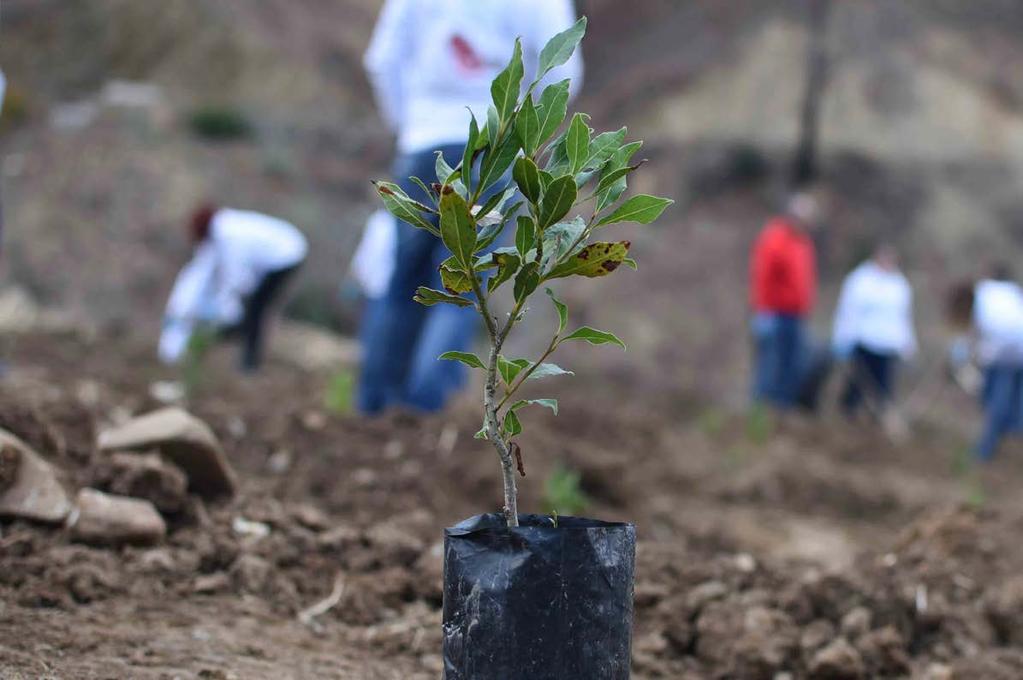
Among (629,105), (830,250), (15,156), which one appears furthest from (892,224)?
(15,156)

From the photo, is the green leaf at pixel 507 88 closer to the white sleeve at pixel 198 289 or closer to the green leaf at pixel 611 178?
the green leaf at pixel 611 178

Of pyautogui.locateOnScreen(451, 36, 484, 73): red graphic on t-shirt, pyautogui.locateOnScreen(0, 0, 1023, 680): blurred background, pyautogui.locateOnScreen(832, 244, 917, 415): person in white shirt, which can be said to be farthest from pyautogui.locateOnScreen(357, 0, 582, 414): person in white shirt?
pyautogui.locateOnScreen(832, 244, 917, 415): person in white shirt

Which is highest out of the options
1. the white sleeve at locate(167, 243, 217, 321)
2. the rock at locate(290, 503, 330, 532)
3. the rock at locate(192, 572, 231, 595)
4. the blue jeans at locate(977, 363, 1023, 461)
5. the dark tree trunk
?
the dark tree trunk

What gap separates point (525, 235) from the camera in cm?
147

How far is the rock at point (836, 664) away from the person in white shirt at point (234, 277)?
5.39 meters

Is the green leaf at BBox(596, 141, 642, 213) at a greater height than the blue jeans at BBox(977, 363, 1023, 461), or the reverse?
the blue jeans at BBox(977, 363, 1023, 461)

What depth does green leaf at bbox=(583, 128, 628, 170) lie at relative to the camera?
1.50 meters

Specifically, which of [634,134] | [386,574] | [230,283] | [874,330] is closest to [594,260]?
[386,574]

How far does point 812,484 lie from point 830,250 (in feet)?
38.4

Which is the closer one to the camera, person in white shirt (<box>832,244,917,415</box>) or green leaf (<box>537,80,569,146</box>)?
green leaf (<box>537,80,569,146</box>)

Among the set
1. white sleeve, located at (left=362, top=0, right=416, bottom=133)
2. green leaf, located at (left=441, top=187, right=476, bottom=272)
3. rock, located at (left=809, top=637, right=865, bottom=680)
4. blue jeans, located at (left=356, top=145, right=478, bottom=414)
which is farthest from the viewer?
white sleeve, located at (left=362, top=0, right=416, bottom=133)

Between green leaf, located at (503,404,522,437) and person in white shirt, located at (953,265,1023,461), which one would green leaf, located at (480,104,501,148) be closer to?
green leaf, located at (503,404,522,437)

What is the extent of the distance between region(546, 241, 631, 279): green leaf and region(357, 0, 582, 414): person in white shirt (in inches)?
94.1

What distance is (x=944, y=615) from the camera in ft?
8.33
